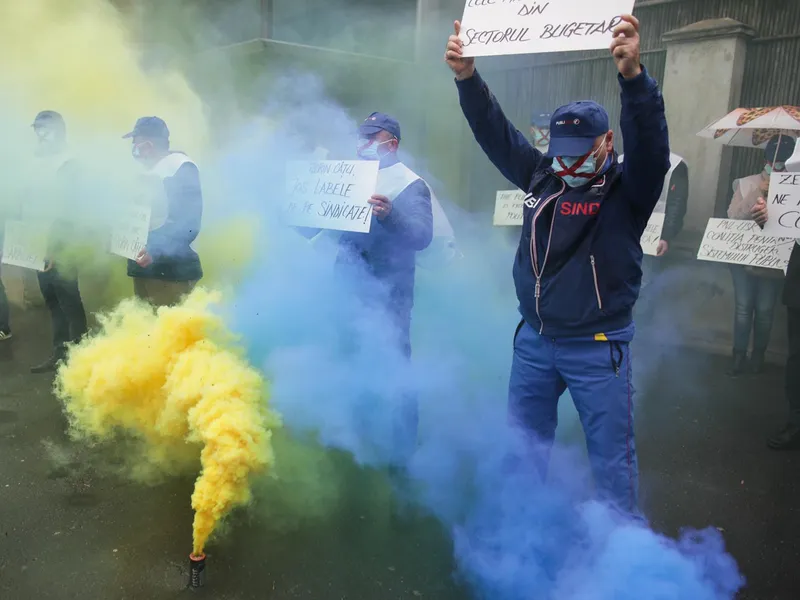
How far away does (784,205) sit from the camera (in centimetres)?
384

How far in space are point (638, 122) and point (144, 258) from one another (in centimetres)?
292

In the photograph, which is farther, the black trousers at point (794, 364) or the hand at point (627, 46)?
the black trousers at point (794, 364)

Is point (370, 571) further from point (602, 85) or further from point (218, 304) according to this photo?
point (602, 85)

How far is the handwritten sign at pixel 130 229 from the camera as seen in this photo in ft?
12.8

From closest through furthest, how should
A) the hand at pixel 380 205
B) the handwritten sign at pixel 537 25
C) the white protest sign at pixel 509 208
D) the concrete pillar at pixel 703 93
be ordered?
the handwritten sign at pixel 537 25, the hand at pixel 380 205, the concrete pillar at pixel 703 93, the white protest sign at pixel 509 208

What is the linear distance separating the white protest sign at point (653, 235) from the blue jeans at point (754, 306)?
63 centimetres

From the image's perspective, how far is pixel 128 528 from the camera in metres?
2.99

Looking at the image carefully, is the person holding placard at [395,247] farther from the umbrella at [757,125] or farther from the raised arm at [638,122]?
the umbrella at [757,125]

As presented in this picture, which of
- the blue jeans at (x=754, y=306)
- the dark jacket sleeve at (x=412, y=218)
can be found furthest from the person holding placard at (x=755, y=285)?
the dark jacket sleeve at (x=412, y=218)

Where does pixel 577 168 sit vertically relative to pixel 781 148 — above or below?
below

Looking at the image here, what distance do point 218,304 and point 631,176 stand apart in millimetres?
2025

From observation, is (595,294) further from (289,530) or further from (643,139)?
(289,530)

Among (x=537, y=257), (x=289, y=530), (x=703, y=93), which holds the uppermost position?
(x=703, y=93)

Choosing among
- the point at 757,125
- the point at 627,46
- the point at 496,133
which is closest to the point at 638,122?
the point at 627,46
